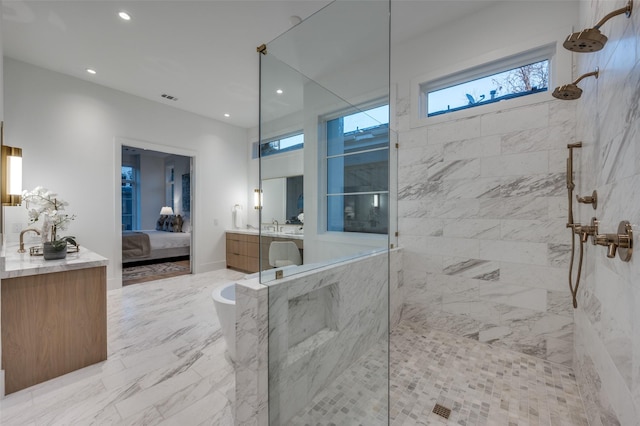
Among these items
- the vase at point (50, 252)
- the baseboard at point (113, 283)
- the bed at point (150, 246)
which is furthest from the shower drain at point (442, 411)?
the bed at point (150, 246)

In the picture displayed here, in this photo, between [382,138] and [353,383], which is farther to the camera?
[382,138]

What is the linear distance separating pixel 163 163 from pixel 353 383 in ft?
30.3

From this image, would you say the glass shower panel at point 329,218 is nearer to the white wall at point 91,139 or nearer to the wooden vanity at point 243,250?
the wooden vanity at point 243,250

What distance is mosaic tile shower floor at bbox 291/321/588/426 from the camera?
4.84 feet

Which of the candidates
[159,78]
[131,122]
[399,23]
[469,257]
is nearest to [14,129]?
[131,122]

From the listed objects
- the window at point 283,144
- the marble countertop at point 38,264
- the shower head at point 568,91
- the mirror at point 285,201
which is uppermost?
the shower head at point 568,91

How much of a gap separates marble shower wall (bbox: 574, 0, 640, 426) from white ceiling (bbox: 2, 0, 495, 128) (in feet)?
4.93

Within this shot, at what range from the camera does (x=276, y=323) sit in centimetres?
133

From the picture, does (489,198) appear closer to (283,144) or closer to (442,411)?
(442,411)

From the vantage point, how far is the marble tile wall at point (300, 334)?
128cm

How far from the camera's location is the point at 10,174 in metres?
2.12

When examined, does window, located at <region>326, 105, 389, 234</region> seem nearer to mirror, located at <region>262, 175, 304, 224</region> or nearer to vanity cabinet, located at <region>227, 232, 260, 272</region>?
mirror, located at <region>262, 175, 304, 224</region>

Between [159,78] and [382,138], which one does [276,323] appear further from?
[159,78]

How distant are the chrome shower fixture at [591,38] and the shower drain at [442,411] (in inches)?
74.6
